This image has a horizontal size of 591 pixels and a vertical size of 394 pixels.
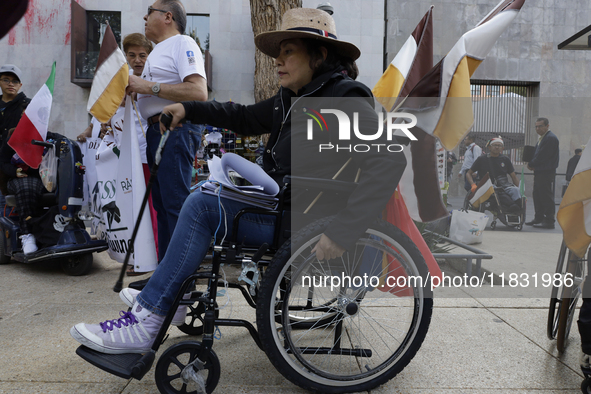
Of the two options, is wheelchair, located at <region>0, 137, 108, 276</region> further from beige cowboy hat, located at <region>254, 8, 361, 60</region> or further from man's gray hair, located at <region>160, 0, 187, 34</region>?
beige cowboy hat, located at <region>254, 8, 361, 60</region>

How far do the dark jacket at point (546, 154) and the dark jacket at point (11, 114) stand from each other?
865 cm

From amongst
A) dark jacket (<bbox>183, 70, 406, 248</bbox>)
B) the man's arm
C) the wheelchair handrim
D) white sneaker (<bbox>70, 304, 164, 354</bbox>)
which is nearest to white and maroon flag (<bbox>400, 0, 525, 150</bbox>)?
dark jacket (<bbox>183, 70, 406, 248</bbox>)

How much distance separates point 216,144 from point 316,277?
3908mm

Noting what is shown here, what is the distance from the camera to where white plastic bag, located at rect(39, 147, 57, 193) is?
4125mm

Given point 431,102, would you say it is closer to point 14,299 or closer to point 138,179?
point 138,179

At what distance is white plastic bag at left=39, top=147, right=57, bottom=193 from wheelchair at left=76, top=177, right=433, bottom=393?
2.71m

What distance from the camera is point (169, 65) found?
3152 millimetres

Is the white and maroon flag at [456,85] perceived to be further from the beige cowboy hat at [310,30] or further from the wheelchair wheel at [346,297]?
the wheelchair wheel at [346,297]

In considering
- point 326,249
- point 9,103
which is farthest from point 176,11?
point 9,103

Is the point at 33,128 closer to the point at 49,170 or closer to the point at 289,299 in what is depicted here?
the point at 49,170

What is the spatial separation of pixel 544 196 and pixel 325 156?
27.0ft

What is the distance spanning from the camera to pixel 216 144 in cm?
573

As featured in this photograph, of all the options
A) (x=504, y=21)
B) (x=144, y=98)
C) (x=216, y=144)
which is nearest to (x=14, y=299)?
(x=144, y=98)

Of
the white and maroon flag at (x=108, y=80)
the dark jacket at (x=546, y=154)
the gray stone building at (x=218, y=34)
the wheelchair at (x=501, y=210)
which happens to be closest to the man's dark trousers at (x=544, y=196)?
the dark jacket at (x=546, y=154)
